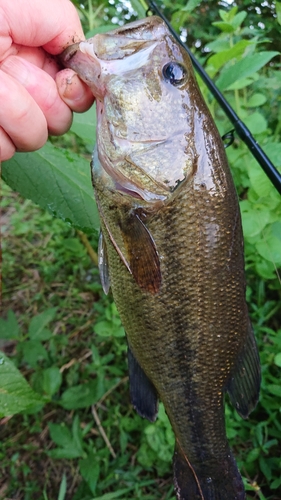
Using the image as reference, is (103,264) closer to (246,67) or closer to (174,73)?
(174,73)

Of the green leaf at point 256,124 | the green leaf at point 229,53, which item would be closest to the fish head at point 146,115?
the green leaf at point 229,53

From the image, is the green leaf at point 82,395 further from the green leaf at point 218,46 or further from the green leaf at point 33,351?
the green leaf at point 218,46

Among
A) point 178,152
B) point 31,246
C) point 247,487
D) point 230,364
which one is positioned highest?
point 178,152

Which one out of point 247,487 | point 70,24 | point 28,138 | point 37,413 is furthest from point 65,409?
point 70,24

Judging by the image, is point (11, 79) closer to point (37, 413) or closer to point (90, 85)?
point (90, 85)

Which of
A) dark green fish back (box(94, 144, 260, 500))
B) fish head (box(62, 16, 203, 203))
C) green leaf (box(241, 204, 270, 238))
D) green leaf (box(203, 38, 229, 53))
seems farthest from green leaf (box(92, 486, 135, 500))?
green leaf (box(203, 38, 229, 53))

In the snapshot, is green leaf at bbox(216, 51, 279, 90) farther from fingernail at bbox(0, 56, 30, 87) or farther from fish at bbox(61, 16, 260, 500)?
fingernail at bbox(0, 56, 30, 87)
